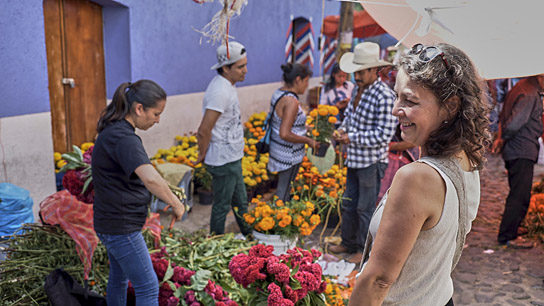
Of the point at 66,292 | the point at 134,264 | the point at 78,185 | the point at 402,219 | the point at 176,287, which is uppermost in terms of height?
the point at 402,219

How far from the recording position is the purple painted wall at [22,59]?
14.4 feet

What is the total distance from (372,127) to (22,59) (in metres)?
3.27

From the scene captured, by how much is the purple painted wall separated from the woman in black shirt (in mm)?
2082

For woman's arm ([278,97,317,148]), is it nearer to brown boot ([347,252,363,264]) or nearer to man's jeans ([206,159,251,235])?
man's jeans ([206,159,251,235])

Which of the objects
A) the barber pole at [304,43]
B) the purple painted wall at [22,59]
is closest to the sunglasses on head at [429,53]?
the purple painted wall at [22,59]

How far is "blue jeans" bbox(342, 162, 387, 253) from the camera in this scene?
185 inches

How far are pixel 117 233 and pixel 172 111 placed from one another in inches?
176

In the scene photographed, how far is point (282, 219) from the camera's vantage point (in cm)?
425

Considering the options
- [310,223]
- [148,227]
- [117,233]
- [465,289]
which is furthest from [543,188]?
[117,233]

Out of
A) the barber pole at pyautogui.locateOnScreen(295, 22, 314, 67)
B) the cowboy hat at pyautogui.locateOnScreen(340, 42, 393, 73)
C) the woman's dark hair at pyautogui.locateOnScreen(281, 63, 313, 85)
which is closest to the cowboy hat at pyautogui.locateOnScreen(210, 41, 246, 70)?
the woman's dark hair at pyautogui.locateOnScreen(281, 63, 313, 85)

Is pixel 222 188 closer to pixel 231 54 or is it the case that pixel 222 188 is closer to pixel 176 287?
pixel 231 54

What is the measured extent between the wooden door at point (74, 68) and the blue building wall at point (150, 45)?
216mm

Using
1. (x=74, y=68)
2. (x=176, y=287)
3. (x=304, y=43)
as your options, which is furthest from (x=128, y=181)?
(x=304, y=43)

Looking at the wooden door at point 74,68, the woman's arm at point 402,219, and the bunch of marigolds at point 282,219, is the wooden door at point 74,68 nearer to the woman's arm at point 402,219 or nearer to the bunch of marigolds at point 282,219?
the bunch of marigolds at point 282,219
